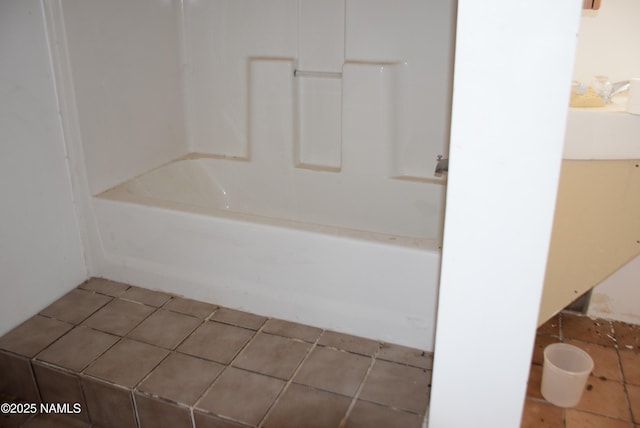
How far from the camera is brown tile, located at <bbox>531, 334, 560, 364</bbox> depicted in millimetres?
1727

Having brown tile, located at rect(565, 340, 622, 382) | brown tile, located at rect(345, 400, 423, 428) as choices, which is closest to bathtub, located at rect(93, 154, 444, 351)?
brown tile, located at rect(345, 400, 423, 428)

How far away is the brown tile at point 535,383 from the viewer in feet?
5.25

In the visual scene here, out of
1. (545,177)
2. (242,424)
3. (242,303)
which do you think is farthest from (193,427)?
(545,177)

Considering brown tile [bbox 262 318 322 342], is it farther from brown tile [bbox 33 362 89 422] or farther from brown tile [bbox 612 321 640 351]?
brown tile [bbox 612 321 640 351]

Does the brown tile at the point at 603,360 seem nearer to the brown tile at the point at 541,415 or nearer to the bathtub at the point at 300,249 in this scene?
the brown tile at the point at 541,415

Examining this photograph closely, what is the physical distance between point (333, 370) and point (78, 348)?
0.76m

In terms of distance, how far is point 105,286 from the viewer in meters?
1.86

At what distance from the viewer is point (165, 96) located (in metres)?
2.21

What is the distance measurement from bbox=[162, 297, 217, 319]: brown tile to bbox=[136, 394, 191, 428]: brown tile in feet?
1.20

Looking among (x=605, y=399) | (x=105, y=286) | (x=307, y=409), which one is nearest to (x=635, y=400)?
(x=605, y=399)

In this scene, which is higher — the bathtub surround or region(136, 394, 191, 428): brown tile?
the bathtub surround

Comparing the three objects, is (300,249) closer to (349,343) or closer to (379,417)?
(349,343)

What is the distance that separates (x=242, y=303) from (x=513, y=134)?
1300 mm

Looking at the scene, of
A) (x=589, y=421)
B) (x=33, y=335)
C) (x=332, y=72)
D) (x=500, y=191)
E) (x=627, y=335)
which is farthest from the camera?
(x=332, y=72)
